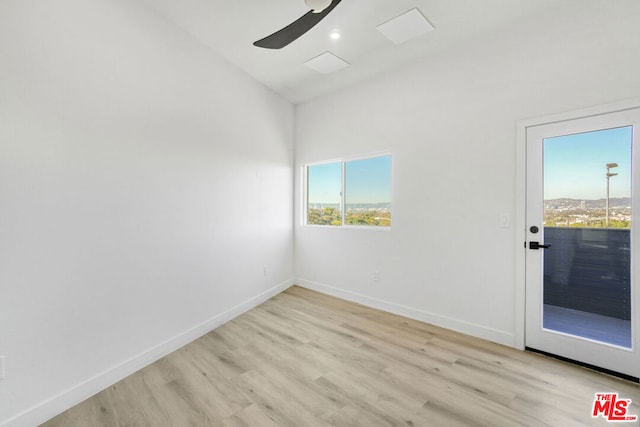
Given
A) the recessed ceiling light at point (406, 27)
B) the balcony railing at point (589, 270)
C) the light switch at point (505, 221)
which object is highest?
the recessed ceiling light at point (406, 27)

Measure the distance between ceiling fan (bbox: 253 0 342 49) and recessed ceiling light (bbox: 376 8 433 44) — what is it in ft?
3.35

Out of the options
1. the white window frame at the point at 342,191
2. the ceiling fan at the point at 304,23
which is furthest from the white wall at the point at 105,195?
the white window frame at the point at 342,191

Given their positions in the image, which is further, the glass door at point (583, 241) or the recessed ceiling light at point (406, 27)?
the recessed ceiling light at point (406, 27)

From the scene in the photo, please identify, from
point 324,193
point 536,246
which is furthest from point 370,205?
point 536,246

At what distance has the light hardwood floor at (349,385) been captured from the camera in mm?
1674

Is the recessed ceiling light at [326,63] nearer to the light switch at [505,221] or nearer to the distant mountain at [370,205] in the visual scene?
the distant mountain at [370,205]

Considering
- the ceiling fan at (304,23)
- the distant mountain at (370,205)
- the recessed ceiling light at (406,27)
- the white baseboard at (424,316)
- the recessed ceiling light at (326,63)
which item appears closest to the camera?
the ceiling fan at (304,23)

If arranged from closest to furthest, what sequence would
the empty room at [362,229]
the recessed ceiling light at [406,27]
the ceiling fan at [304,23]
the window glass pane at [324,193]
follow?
the ceiling fan at [304,23]
the empty room at [362,229]
the recessed ceiling light at [406,27]
the window glass pane at [324,193]

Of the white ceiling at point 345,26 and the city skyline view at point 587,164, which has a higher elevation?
the white ceiling at point 345,26

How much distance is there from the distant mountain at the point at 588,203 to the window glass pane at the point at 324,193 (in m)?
2.39

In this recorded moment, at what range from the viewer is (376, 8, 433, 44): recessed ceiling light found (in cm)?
232

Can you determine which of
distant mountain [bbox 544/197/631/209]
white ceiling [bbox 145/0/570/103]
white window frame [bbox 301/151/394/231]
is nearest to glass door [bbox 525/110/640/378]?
distant mountain [bbox 544/197/631/209]

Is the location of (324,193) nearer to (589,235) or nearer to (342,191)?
(342,191)

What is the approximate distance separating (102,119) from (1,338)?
147 cm
